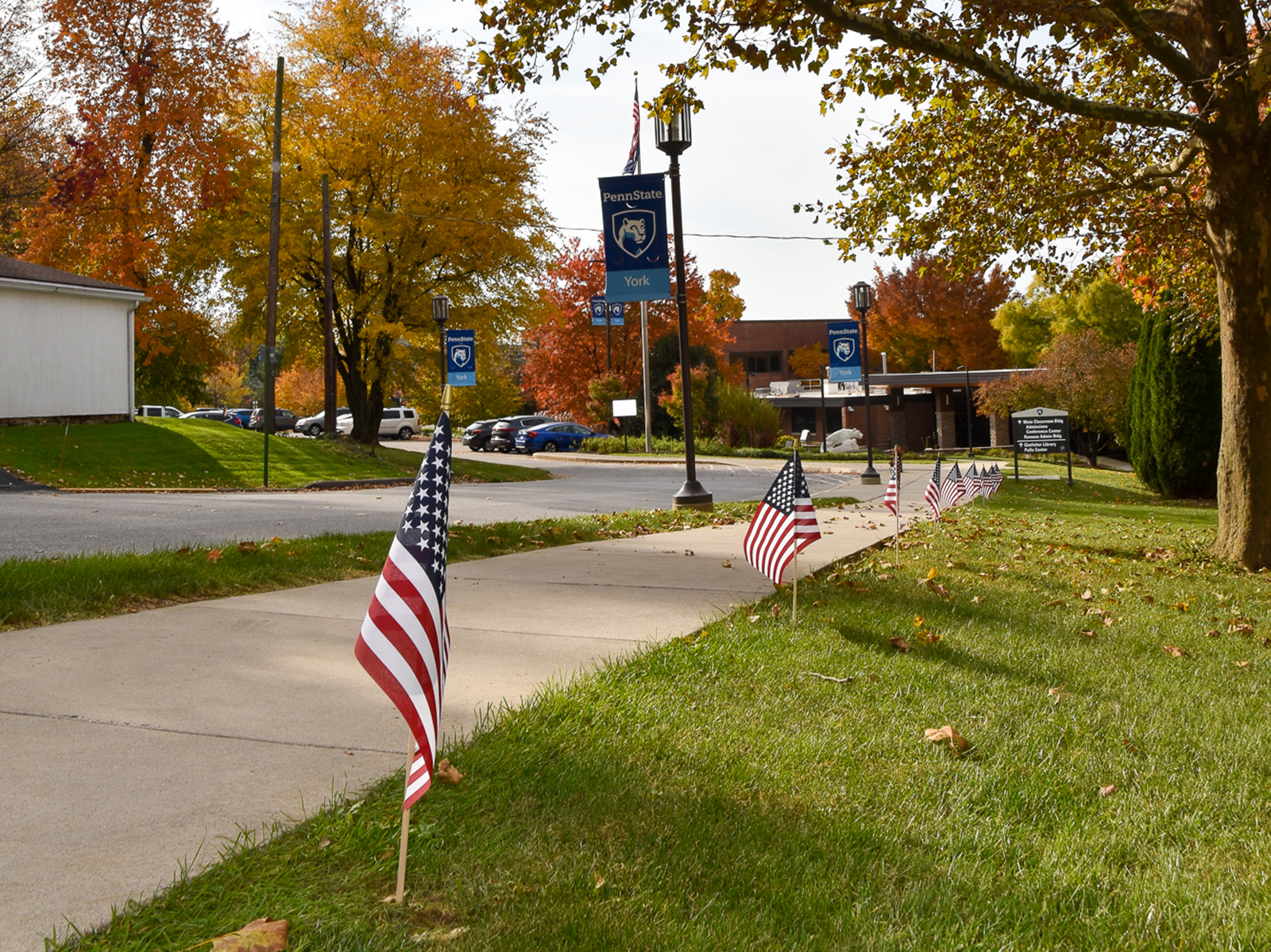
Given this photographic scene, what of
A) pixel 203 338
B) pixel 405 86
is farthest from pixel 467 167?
pixel 203 338

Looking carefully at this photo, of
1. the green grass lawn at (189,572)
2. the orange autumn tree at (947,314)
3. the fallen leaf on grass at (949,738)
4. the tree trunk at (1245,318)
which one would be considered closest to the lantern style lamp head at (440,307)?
the green grass lawn at (189,572)

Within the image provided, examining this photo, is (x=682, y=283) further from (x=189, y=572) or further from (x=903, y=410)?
(x=903, y=410)

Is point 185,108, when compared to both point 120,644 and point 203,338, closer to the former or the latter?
point 203,338

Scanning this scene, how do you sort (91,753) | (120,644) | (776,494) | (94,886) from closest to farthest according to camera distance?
1. (94,886)
2. (91,753)
3. (120,644)
4. (776,494)

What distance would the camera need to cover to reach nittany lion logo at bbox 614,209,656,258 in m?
15.7

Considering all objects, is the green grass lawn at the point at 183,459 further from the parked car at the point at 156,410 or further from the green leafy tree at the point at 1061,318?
the green leafy tree at the point at 1061,318

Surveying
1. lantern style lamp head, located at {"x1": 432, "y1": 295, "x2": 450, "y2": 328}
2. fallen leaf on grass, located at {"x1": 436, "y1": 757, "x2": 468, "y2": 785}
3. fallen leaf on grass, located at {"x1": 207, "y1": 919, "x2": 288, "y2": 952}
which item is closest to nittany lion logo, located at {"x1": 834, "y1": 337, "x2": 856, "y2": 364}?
lantern style lamp head, located at {"x1": 432, "y1": 295, "x2": 450, "y2": 328}

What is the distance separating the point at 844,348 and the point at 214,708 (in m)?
21.8

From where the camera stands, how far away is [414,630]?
10.4 ft

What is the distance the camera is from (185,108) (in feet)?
101

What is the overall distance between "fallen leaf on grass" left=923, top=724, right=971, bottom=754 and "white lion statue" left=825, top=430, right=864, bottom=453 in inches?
1866

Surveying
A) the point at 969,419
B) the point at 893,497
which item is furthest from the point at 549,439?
the point at 893,497

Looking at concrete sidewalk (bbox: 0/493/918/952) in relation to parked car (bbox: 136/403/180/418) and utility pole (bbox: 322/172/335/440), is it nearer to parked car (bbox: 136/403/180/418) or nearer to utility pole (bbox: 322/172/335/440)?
utility pole (bbox: 322/172/335/440)

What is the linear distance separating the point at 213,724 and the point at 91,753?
0.51 meters
